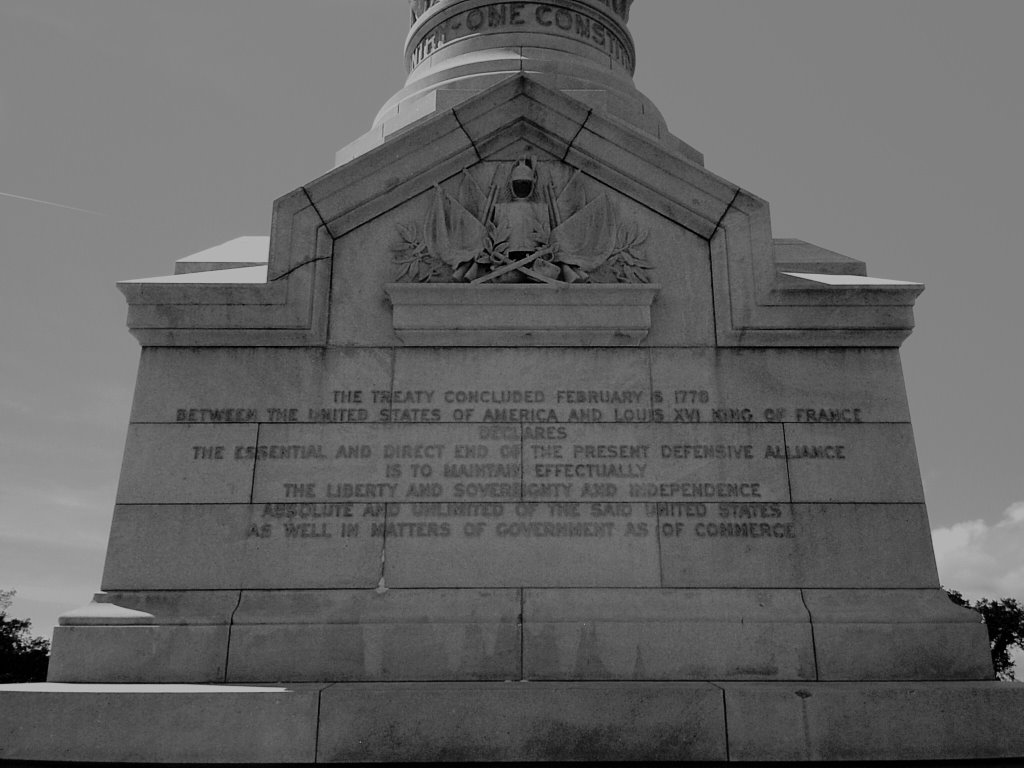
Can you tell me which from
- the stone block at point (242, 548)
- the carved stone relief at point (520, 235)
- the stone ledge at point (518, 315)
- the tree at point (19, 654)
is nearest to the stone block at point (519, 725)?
the stone block at point (242, 548)

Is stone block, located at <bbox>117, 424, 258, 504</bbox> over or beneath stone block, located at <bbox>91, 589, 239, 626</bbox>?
over

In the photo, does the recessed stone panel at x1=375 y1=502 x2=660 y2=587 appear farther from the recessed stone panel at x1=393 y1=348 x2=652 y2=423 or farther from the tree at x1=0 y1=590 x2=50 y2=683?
the tree at x1=0 y1=590 x2=50 y2=683

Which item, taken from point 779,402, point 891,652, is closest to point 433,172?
point 779,402

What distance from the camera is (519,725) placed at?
641 centimetres

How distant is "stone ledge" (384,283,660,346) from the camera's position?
8.60 meters

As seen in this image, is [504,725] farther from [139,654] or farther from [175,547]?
[175,547]

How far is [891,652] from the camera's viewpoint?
24.5 feet

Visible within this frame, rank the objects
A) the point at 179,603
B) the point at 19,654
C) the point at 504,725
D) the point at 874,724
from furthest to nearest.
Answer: the point at 19,654 → the point at 179,603 → the point at 874,724 → the point at 504,725

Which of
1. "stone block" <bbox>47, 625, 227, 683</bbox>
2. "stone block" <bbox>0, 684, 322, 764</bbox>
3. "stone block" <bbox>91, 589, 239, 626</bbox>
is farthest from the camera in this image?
"stone block" <bbox>91, 589, 239, 626</bbox>

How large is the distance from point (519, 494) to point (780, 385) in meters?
2.90

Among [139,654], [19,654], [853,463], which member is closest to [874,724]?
[853,463]

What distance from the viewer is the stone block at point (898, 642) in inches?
292

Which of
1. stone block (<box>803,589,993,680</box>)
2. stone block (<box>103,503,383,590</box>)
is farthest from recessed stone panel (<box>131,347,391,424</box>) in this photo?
stone block (<box>803,589,993,680</box>)

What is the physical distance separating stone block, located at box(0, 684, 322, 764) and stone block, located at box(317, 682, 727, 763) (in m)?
0.29
